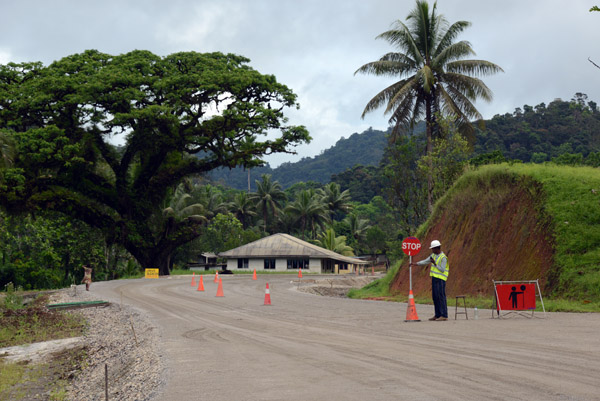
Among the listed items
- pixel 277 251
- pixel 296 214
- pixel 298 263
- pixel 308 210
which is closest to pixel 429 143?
pixel 277 251

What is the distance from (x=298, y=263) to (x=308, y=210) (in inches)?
693

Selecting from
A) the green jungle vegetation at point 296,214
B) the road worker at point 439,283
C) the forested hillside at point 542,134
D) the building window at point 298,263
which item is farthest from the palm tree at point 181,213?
the forested hillside at point 542,134

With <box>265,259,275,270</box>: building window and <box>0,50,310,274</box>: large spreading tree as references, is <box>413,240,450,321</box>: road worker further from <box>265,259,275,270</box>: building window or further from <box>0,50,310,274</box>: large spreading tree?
<box>265,259,275,270</box>: building window

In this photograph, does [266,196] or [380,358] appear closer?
[380,358]

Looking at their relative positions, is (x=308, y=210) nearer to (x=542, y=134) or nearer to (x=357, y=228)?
(x=357, y=228)

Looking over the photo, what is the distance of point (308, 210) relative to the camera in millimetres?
87750

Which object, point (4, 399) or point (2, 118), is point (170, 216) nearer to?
point (2, 118)

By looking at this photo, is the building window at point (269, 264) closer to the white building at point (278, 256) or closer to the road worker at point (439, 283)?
the white building at point (278, 256)

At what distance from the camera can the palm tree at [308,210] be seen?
87.8 metres

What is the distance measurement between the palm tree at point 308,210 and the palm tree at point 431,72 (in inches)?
2011

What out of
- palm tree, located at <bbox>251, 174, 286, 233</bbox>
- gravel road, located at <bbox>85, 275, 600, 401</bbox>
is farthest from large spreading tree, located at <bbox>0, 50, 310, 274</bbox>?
palm tree, located at <bbox>251, 174, 286, 233</bbox>

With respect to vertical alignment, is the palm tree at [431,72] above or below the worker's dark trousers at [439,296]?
above

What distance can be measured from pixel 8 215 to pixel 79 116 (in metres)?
8.79

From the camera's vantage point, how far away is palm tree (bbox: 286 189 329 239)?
288 feet
